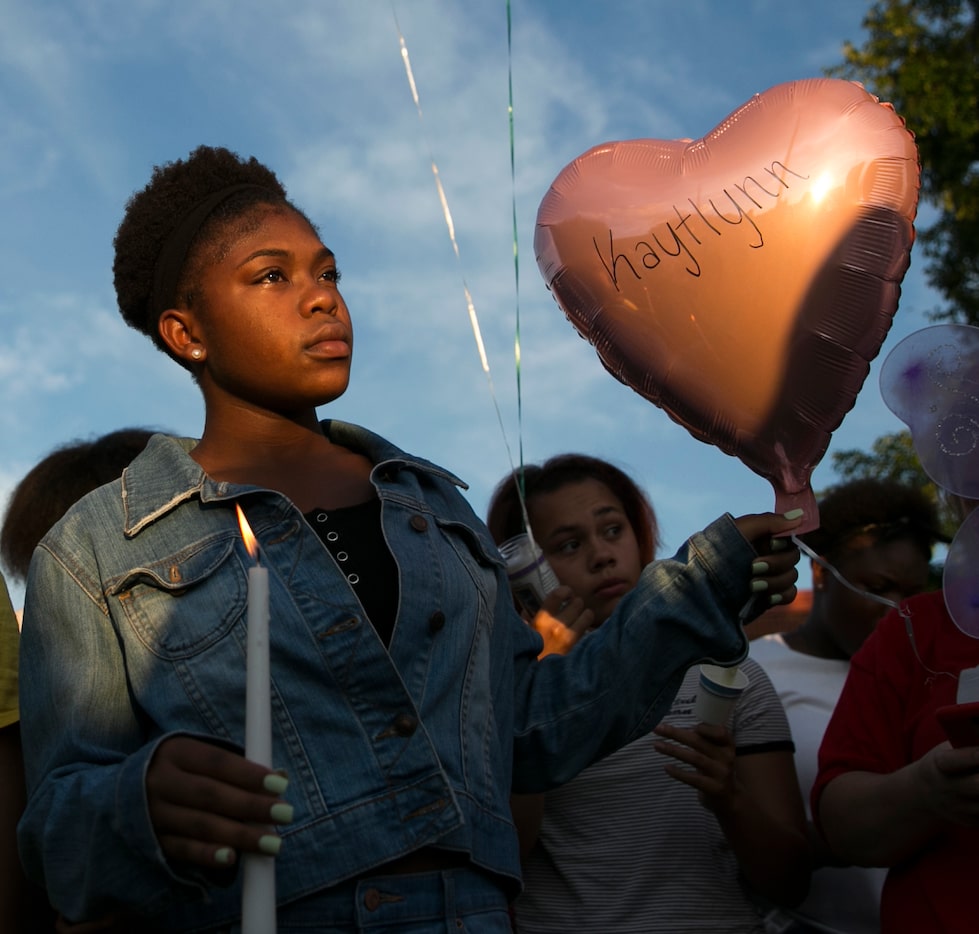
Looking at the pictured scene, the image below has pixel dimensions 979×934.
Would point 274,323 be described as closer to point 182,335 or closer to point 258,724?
point 182,335

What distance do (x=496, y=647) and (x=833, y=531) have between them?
2052 mm

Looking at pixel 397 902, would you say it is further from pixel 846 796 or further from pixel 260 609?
pixel 846 796

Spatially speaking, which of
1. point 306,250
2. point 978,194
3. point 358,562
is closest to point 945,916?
point 358,562

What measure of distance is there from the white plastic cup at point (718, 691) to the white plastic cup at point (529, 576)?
624mm

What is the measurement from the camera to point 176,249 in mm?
1929

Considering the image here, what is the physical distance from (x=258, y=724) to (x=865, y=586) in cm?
265

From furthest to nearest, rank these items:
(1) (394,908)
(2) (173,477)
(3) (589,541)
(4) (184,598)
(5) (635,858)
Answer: (3) (589,541), (5) (635,858), (2) (173,477), (4) (184,598), (1) (394,908)

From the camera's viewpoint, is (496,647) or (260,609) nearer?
(260,609)

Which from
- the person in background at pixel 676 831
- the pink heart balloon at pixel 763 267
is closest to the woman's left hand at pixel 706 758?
the person in background at pixel 676 831

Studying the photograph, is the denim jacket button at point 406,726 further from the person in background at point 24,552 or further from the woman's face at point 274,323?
the person in background at point 24,552

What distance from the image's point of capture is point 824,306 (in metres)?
1.83

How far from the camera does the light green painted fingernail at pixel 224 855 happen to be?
3.90 feet

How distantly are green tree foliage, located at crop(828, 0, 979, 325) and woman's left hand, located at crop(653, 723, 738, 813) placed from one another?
10.8 meters

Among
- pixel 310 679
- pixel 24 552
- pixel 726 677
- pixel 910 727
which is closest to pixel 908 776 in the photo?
pixel 910 727
